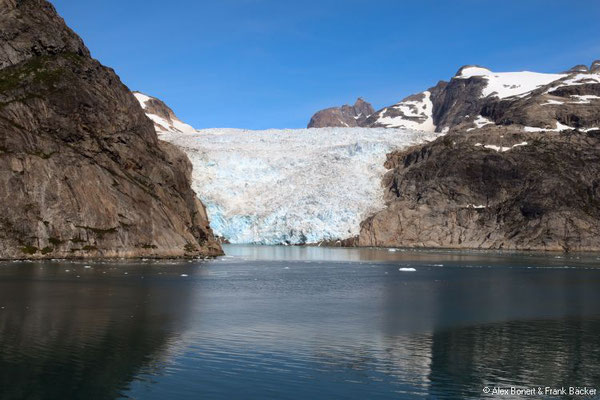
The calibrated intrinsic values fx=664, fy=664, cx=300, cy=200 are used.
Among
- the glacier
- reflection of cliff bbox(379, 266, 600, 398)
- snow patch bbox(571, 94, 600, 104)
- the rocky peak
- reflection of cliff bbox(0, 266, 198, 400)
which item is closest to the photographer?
reflection of cliff bbox(0, 266, 198, 400)

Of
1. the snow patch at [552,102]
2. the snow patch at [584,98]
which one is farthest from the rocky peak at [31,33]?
the snow patch at [584,98]

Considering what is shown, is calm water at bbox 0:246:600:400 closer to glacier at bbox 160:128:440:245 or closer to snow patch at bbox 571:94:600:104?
glacier at bbox 160:128:440:245

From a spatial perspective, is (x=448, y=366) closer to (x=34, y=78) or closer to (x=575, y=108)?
(x=34, y=78)

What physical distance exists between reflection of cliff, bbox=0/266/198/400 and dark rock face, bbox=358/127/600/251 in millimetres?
91954

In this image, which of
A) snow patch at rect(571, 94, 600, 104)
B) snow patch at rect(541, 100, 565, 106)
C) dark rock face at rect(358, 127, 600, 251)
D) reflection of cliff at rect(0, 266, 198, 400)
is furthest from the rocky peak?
snow patch at rect(571, 94, 600, 104)

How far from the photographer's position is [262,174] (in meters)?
144

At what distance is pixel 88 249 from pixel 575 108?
132 metres

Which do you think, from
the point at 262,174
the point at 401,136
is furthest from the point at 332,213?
the point at 401,136

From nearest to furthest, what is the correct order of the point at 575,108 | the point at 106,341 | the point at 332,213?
the point at 106,341, the point at 332,213, the point at 575,108

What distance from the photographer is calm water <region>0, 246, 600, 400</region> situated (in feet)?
64.8

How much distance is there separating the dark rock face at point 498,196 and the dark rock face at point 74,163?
186 feet

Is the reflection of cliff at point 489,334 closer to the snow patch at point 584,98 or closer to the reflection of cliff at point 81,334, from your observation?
the reflection of cliff at point 81,334

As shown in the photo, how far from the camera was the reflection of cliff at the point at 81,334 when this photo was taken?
64.0 feet

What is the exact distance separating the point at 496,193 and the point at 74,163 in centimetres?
9315
